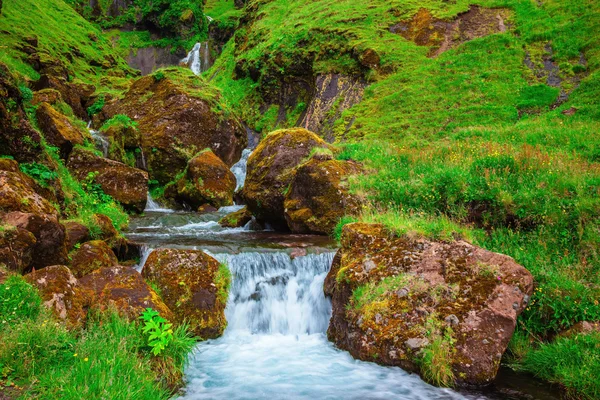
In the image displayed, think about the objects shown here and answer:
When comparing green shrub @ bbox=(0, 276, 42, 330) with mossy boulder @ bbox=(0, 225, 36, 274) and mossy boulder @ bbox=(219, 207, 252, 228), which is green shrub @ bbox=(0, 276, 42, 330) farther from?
mossy boulder @ bbox=(219, 207, 252, 228)

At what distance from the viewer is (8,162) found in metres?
7.67

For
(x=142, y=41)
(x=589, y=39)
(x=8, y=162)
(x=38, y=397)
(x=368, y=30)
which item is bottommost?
(x=38, y=397)

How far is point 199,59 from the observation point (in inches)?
2349

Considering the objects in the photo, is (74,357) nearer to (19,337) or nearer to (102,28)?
(19,337)

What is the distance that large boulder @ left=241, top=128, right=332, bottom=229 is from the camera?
47.8ft

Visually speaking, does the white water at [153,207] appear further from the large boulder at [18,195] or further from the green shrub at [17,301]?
the green shrub at [17,301]

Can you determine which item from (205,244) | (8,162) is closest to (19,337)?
(8,162)

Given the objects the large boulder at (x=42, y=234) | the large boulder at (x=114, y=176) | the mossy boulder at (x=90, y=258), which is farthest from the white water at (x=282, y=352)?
the large boulder at (x=114, y=176)

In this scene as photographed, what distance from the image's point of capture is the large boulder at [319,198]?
12.7 metres

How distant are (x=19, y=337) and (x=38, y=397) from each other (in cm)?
94

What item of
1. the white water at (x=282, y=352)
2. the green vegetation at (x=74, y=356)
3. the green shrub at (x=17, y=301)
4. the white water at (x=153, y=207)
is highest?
the green shrub at (x=17, y=301)

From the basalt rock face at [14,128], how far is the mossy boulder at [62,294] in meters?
4.49

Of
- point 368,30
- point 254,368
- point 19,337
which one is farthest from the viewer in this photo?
point 368,30

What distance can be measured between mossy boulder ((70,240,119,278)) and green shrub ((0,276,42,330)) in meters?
2.00
